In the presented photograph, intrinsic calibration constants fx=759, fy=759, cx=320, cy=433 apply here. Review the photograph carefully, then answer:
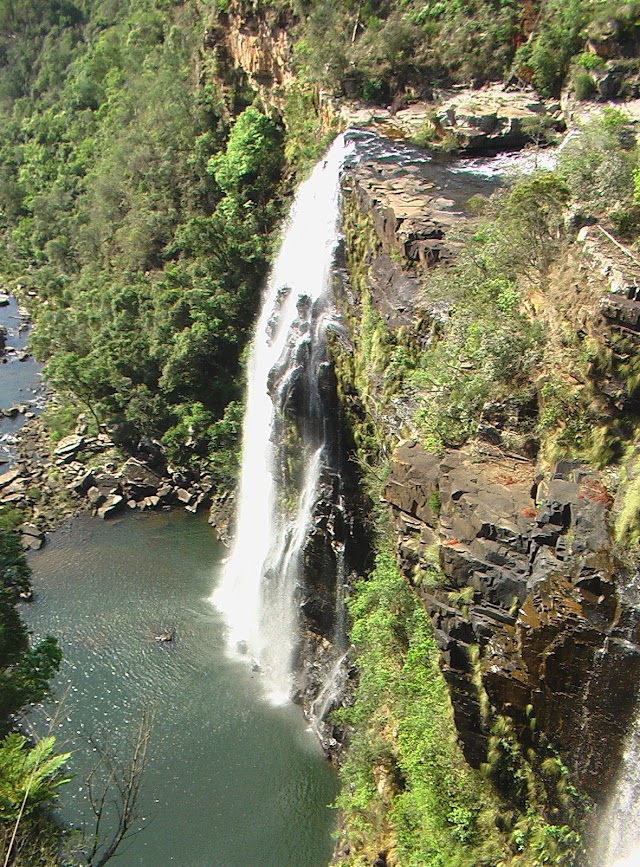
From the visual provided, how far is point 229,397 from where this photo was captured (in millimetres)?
33750

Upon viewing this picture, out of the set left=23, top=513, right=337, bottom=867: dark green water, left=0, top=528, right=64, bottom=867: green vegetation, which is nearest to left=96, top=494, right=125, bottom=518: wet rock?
left=23, top=513, right=337, bottom=867: dark green water

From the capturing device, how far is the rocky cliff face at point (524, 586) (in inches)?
441

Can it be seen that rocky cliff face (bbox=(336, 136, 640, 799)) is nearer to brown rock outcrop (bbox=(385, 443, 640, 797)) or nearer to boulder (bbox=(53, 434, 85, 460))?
brown rock outcrop (bbox=(385, 443, 640, 797))

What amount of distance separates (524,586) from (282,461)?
497 inches

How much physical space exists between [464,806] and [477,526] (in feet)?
16.4

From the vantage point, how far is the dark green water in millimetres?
18922

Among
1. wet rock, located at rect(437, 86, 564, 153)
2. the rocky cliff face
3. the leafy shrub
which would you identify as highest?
the leafy shrub

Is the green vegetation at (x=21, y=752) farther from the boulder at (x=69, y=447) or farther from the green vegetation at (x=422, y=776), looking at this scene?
the boulder at (x=69, y=447)

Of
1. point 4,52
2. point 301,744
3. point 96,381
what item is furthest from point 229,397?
point 4,52

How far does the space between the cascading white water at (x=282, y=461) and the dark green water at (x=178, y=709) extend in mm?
1009

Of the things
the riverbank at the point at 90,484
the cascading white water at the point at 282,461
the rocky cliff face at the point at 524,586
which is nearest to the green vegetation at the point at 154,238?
the riverbank at the point at 90,484

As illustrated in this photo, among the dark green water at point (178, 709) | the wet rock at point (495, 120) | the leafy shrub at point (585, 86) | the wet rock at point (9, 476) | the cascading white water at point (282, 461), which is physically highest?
the leafy shrub at point (585, 86)

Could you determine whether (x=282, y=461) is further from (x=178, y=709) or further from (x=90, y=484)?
(x=90, y=484)

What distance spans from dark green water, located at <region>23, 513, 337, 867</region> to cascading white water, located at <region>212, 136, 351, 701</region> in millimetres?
1009
